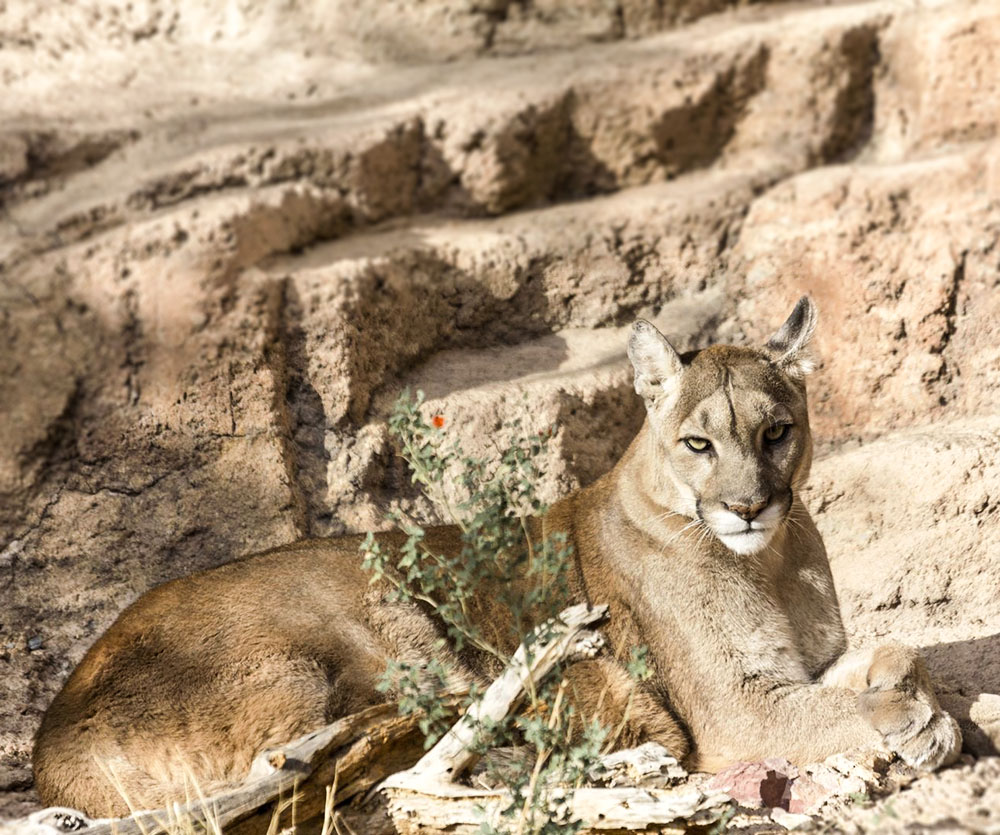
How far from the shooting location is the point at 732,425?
191 inches

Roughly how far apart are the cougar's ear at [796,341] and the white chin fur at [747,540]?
81 cm

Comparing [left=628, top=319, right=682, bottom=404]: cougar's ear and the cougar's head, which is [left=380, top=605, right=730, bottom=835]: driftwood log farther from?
[left=628, top=319, right=682, bottom=404]: cougar's ear

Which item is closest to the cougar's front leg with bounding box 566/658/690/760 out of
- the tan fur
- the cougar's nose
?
the tan fur

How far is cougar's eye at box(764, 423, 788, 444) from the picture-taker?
4.91 metres

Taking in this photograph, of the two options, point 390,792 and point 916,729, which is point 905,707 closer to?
point 916,729

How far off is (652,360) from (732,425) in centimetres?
52

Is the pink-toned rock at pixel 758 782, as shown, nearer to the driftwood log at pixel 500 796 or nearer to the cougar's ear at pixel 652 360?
the driftwood log at pixel 500 796

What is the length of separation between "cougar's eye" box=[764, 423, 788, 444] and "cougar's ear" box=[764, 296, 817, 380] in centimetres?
35

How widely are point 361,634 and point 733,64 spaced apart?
182 inches

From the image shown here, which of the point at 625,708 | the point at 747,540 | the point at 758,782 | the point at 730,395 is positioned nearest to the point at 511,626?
the point at 625,708

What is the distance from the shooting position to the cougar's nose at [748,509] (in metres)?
4.68

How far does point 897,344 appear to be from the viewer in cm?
689

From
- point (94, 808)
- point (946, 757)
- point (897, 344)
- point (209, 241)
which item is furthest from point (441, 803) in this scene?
point (897, 344)

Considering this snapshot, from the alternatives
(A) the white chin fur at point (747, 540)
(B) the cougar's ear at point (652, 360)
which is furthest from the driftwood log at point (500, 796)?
(B) the cougar's ear at point (652, 360)
